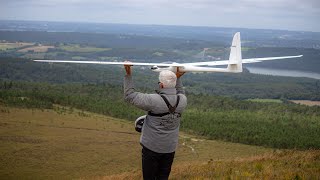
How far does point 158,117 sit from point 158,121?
0.06m

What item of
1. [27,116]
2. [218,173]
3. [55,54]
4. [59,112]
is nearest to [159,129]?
[218,173]

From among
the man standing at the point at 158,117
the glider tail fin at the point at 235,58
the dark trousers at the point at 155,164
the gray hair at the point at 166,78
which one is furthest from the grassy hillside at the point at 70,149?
the gray hair at the point at 166,78

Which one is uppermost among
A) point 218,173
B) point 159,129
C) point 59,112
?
point 159,129

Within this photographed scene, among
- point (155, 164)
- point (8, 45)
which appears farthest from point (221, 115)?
point (8, 45)

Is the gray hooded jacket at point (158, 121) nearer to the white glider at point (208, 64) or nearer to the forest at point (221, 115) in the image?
the white glider at point (208, 64)

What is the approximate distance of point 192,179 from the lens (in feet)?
26.9

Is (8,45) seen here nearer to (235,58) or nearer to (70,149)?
(70,149)

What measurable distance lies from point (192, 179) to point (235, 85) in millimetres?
120531

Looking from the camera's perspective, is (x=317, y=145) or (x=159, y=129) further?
(x=317, y=145)

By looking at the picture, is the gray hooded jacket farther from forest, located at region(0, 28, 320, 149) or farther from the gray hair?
forest, located at region(0, 28, 320, 149)

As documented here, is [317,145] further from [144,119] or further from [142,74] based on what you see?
[142,74]

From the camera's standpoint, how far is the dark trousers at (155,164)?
19.1 feet

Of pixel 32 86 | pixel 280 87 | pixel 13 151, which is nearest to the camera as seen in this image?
pixel 13 151

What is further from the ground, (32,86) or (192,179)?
(192,179)
